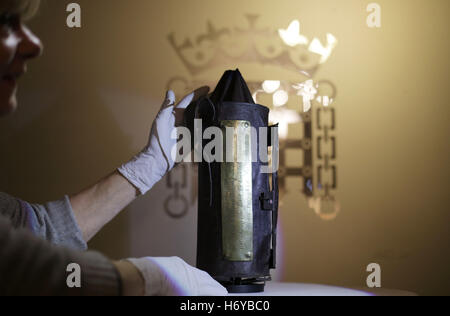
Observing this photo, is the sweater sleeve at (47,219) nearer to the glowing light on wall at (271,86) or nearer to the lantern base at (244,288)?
the lantern base at (244,288)

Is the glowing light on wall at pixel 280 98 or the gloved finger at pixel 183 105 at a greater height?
the glowing light on wall at pixel 280 98

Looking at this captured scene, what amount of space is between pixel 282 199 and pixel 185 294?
157 cm

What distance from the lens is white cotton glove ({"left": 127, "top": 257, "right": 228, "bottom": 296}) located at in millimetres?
745

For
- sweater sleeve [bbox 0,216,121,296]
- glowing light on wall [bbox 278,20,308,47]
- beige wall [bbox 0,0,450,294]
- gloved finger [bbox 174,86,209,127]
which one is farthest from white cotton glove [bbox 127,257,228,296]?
glowing light on wall [bbox 278,20,308,47]

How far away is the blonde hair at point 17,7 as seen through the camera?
809 millimetres

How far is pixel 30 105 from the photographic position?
2.37m

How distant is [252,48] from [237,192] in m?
1.03

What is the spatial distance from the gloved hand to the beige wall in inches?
21.7

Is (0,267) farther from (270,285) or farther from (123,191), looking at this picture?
(270,285)

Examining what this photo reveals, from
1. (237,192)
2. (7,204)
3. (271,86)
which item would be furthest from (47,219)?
(271,86)

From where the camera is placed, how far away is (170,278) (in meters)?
0.80

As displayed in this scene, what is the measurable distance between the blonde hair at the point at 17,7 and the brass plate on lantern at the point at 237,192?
2.88 ft

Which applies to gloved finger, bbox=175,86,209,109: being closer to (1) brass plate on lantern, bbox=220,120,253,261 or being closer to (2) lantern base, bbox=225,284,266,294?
(1) brass plate on lantern, bbox=220,120,253,261

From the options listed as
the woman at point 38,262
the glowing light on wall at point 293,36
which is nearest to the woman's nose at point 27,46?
the woman at point 38,262
